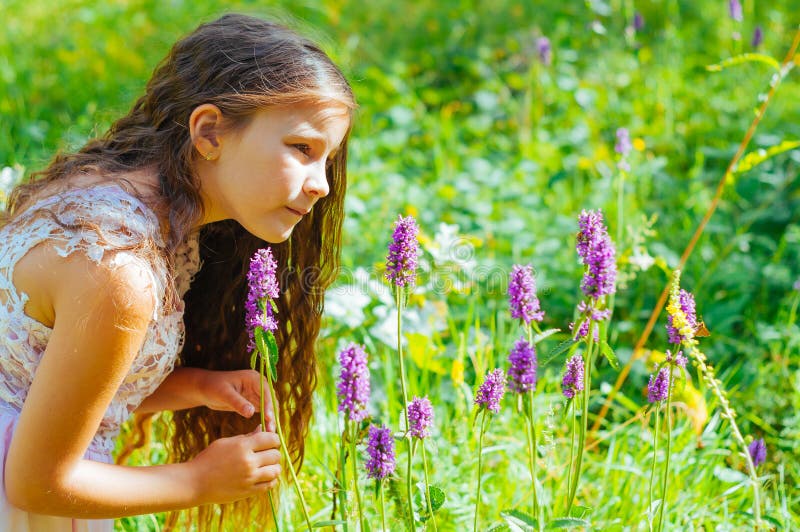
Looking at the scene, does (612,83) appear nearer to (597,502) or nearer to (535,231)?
(535,231)

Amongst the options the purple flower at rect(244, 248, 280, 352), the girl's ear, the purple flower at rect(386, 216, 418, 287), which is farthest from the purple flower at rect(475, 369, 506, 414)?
the girl's ear

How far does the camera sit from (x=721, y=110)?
3654 mm

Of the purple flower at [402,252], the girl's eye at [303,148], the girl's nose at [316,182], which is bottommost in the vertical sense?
the purple flower at [402,252]

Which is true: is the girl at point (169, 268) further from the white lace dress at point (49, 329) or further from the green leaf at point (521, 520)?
the green leaf at point (521, 520)

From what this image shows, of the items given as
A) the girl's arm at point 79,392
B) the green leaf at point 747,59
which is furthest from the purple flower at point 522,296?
the green leaf at point 747,59

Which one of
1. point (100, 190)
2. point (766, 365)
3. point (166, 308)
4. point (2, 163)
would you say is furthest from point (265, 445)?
point (2, 163)

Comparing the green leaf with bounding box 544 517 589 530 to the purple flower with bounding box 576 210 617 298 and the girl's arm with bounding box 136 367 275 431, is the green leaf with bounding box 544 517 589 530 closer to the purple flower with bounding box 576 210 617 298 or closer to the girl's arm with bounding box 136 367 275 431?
the purple flower with bounding box 576 210 617 298

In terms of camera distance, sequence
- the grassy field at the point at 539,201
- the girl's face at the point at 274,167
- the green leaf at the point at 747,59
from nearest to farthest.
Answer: the girl's face at the point at 274,167 → the green leaf at the point at 747,59 → the grassy field at the point at 539,201

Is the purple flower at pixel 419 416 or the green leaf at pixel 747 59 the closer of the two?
the purple flower at pixel 419 416

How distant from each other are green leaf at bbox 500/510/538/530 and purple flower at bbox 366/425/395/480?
0.58ft

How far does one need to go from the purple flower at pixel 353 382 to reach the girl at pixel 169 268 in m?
0.27

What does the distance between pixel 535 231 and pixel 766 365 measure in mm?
885

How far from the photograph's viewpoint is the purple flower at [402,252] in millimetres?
1209

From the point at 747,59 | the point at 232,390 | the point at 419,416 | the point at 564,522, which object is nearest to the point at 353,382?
the point at 419,416
